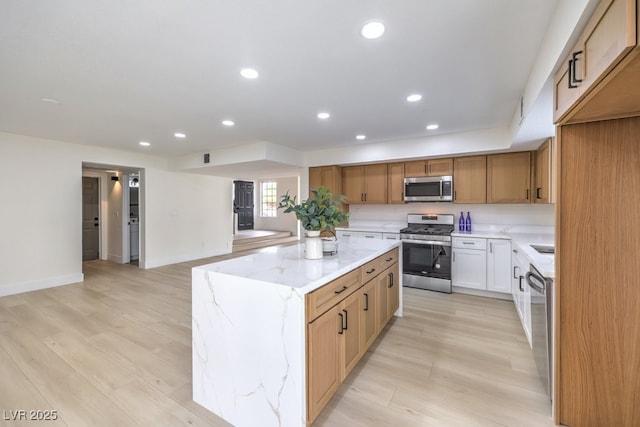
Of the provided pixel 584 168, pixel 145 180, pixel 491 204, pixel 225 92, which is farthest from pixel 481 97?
pixel 145 180

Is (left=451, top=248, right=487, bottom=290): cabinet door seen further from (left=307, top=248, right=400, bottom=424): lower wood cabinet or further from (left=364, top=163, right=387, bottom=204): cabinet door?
(left=307, top=248, right=400, bottom=424): lower wood cabinet

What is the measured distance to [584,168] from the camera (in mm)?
1613

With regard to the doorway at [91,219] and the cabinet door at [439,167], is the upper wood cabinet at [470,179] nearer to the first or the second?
the cabinet door at [439,167]

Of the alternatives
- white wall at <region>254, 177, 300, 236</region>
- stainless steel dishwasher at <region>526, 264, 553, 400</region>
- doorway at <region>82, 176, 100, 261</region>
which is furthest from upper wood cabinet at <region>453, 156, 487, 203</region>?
doorway at <region>82, 176, 100, 261</region>

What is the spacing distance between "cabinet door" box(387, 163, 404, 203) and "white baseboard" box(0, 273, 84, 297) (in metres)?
5.66

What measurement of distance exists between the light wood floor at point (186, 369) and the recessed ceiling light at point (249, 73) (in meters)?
2.48

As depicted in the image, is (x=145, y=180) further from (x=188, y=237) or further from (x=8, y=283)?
(x=8, y=283)

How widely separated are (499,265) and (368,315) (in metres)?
2.59

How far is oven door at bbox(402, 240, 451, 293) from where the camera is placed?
414 centimetres

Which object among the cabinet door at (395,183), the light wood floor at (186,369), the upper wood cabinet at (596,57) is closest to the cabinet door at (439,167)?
the cabinet door at (395,183)

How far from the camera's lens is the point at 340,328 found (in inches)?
72.1

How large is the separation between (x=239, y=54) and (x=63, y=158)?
459cm

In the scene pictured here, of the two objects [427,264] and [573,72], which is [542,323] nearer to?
[573,72]

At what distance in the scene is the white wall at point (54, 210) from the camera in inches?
163
